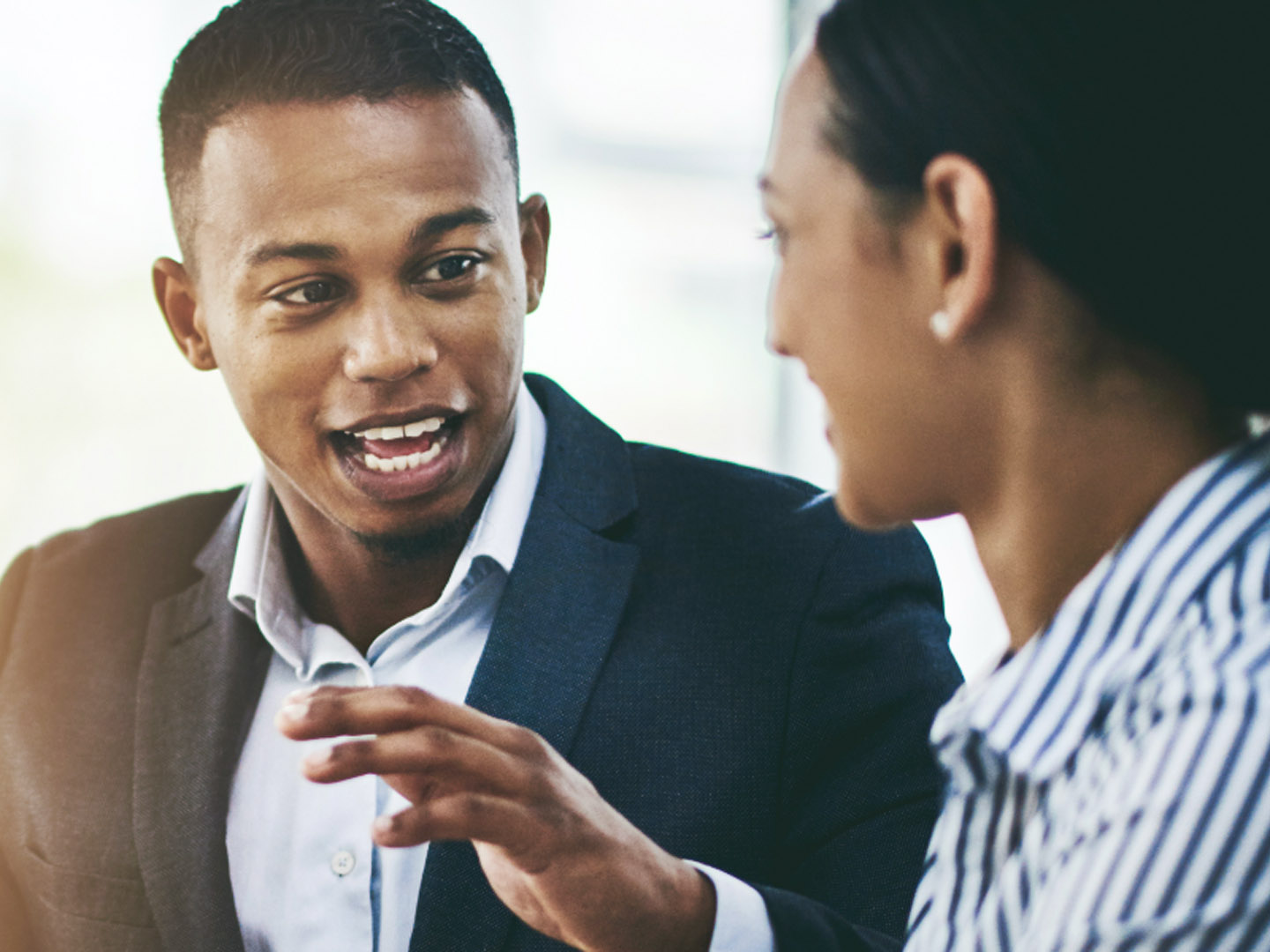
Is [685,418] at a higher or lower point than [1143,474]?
higher

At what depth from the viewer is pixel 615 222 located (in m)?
2.83

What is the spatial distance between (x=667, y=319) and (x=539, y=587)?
171 cm

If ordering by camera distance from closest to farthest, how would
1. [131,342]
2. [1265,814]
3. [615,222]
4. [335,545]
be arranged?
[1265,814], [335,545], [131,342], [615,222]

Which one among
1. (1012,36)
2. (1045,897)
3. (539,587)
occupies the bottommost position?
(1045,897)

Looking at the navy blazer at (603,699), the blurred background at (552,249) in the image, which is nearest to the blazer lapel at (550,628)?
the navy blazer at (603,699)

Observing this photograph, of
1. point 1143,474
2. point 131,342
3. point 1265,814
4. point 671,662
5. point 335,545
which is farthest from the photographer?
point 131,342

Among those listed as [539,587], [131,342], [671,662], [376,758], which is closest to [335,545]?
[539,587]

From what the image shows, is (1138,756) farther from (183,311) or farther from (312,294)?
(183,311)

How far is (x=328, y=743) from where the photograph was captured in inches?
49.7

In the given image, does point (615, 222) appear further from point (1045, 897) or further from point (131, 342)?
point (1045, 897)

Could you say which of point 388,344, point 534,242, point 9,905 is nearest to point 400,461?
point 388,344

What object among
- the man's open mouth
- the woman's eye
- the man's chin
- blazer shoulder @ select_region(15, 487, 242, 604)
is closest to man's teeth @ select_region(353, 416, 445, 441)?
the man's open mouth

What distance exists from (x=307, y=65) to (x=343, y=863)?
788 millimetres

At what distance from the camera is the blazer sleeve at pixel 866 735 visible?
1.14m
